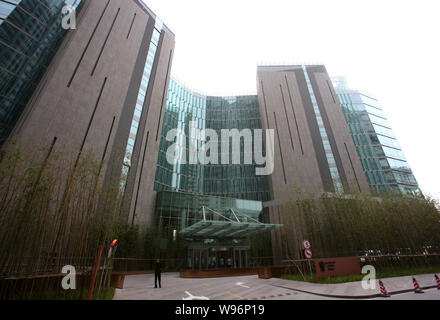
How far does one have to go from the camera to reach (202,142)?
31.0 metres

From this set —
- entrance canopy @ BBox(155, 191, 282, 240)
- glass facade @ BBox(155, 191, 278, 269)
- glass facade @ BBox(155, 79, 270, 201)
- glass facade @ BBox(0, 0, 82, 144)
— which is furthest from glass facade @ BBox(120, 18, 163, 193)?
glass facade @ BBox(0, 0, 82, 144)

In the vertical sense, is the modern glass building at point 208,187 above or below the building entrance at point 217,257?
above

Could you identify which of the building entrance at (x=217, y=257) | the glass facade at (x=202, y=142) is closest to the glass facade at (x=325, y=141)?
the glass facade at (x=202, y=142)

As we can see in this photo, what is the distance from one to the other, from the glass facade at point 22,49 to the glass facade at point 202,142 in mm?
13054

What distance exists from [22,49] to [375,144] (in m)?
40.2

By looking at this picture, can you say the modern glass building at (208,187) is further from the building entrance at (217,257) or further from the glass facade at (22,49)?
the glass facade at (22,49)

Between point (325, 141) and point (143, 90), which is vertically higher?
point (143, 90)

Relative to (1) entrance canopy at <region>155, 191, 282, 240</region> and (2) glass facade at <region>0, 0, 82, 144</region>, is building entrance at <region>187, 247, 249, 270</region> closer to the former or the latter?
(1) entrance canopy at <region>155, 191, 282, 240</region>

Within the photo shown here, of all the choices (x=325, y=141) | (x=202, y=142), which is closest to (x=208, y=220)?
(x=202, y=142)

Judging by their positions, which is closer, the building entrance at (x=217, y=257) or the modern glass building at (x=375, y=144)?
the building entrance at (x=217, y=257)

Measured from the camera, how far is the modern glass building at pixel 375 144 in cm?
2653

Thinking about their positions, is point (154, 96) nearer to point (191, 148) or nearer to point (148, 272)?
point (191, 148)

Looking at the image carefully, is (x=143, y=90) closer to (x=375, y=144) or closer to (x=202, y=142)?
(x=202, y=142)

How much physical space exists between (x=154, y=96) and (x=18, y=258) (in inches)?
831
